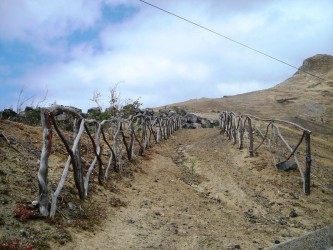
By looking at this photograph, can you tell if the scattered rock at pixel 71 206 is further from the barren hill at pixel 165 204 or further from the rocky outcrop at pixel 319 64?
the rocky outcrop at pixel 319 64

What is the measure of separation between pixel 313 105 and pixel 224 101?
10222 millimetres

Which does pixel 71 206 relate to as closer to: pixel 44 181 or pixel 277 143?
pixel 44 181

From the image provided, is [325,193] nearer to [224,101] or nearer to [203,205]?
[203,205]

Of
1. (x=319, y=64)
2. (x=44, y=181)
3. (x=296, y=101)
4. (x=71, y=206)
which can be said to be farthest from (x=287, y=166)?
(x=319, y=64)

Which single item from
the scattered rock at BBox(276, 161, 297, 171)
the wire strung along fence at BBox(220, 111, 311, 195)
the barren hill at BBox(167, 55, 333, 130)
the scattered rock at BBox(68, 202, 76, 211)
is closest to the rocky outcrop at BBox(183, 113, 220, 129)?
the barren hill at BBox(167, 55, 333, 130)

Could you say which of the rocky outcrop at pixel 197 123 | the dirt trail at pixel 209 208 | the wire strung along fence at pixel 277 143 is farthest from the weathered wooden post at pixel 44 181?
the rocky outcrop at pixel 197 123

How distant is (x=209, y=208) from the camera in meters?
7.55

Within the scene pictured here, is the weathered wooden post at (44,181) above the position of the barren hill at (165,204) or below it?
above

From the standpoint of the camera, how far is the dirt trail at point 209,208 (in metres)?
5.49

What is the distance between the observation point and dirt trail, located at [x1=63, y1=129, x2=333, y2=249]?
18.0 feet

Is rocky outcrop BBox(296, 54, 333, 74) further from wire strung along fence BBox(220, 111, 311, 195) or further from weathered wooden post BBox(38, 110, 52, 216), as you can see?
weathered wooden post BBox(38, 110, 52, 216)

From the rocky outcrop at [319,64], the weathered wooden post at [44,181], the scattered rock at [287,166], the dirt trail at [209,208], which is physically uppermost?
the rocky outcrop at [319,64]

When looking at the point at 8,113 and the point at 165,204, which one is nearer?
the point at 165,204

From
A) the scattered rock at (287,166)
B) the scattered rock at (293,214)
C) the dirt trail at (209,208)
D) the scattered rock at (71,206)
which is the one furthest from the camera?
the scattered rock at (287,166)
